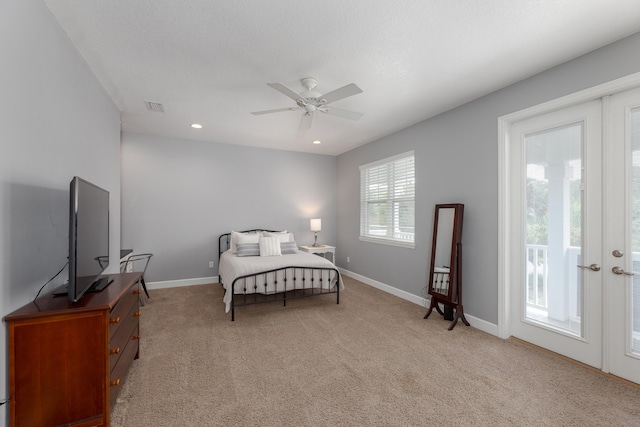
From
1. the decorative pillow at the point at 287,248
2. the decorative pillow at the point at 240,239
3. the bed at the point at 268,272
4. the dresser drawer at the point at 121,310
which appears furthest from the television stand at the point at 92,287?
the decorative pillow at the point at 287,248

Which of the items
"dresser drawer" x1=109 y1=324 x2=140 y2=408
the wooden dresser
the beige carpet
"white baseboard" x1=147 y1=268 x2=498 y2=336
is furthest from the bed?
the wooden dresser

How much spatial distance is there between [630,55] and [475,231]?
193cm

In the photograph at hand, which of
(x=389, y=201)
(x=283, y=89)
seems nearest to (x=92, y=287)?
(x=283, y=89)

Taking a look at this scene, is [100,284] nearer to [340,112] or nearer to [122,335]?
[122,335]

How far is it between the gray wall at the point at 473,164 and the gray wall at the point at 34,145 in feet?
13.0

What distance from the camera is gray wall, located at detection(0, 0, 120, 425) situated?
142cm

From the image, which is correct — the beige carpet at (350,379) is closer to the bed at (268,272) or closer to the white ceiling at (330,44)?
the bed at (268,272)

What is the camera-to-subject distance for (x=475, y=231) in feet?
10.7

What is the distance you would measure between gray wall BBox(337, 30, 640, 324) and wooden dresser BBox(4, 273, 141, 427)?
3.52 m

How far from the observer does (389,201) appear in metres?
4.79

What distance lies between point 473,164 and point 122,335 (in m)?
3.85

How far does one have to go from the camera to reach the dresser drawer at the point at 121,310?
168 cm

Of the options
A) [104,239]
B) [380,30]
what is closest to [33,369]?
[104,239]

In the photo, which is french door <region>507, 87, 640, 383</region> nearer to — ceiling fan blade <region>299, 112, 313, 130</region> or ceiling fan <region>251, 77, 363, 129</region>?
ceiling fan <region>251, 77, 363, 129</region>
